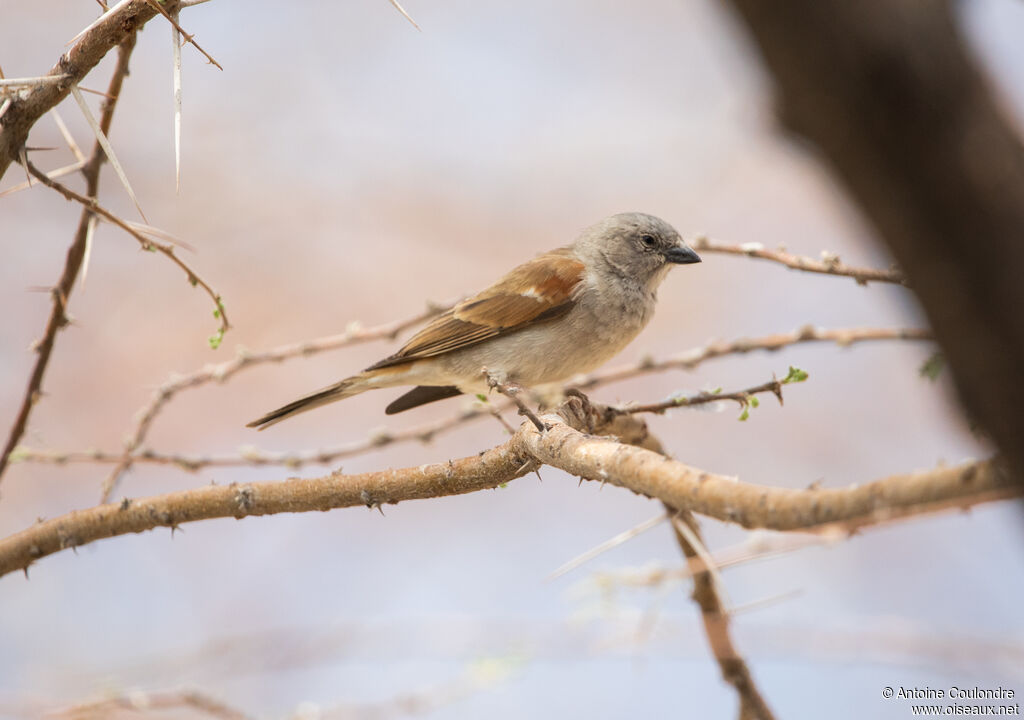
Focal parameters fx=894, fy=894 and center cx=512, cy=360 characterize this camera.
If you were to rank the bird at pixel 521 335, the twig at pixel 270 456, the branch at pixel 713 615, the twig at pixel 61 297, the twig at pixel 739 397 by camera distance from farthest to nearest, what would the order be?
the bird at pixel 521 335, the twig at pixel 270 456, the branch at pixel 713 615, the twig at pixel 61 297, the twig at pixel 739 397

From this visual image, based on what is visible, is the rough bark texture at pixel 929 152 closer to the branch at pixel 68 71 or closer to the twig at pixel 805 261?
the twig at pixel 805 261

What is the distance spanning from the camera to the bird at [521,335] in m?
5.02

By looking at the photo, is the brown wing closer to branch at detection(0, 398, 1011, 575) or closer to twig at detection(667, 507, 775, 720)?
branch at detection(0, 398, 1011, 575)

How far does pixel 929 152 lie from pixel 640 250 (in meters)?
4.75

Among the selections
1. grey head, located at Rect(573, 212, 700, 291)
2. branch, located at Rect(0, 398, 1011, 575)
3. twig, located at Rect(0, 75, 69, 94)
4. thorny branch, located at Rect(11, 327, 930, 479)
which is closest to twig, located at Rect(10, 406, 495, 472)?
thorny branch, located at Rect(11, 327, 930, 479)

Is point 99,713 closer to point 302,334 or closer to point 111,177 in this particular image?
point 302,334

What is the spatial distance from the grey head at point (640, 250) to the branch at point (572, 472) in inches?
80.4

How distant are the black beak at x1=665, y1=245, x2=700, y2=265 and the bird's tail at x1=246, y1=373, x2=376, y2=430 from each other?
1998mm

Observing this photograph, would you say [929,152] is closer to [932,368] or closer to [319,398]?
[932,368]

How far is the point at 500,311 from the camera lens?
5129 mm

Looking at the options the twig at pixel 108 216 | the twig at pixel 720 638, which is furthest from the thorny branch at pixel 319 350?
the twig at pixel 108 216

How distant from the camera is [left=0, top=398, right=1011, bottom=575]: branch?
3.95 feet

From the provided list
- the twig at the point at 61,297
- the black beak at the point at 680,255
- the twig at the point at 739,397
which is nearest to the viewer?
the twig at the point at 739,397

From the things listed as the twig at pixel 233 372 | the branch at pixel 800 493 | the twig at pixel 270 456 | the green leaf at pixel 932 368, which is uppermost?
the twig at pixel 233 372
